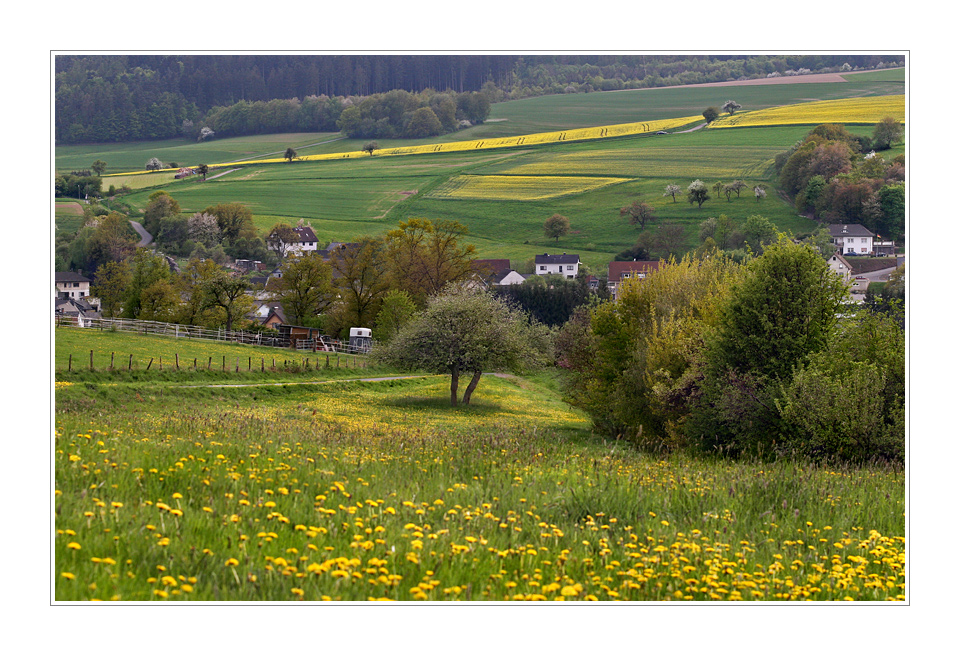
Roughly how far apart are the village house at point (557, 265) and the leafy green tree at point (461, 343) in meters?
51.9

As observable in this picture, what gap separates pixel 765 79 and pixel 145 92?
74361 mm

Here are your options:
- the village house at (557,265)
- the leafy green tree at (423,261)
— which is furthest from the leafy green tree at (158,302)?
the village house at (557,265)

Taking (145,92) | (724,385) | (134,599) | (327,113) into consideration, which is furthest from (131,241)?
(134,599)

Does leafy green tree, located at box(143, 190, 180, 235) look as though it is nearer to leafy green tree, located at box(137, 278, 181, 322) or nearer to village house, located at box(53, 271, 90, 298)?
village house, located at box(53, 271, 90, 298)

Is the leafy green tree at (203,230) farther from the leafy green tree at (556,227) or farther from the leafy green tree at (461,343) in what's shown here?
the leafy green tree at (461,343)

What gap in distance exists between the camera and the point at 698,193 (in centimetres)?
12012

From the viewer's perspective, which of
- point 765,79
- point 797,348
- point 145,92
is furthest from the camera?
point 765,79

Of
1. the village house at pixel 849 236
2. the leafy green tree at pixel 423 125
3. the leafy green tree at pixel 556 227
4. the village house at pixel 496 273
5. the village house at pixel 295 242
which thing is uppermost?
the leafy green tree at pixel 423 125

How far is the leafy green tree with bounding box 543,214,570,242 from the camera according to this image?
393 feet

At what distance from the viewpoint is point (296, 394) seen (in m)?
44.7

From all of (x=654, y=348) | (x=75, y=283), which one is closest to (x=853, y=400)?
(x=654, y=348)

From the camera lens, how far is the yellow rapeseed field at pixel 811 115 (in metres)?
104

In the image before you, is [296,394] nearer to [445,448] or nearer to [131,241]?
[445,448]

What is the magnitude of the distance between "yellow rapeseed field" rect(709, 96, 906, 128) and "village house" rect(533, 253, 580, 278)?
4340 centimetres
